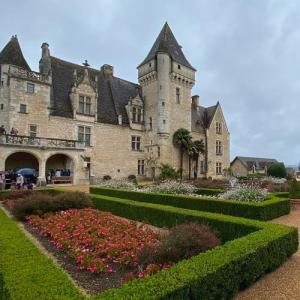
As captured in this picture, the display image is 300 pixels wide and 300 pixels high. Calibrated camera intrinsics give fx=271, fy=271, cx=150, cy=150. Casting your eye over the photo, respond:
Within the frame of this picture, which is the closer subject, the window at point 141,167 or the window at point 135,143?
the window at point 135,143

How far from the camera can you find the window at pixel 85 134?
2592 cm

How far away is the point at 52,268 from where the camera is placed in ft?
13.4

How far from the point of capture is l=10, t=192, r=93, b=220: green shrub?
9391 mm

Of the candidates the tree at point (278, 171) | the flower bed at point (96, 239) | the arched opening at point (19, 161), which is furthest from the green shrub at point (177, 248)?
the tree at point (278, 171)

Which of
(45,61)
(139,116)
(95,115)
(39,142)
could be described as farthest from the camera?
(139,116)

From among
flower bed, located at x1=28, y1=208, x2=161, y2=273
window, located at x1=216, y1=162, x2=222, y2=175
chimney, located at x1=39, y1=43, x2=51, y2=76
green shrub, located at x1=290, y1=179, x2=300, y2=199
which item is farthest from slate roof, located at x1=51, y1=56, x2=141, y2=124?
green shrub, located at x1=290, y1=179, x2=300, y2=199

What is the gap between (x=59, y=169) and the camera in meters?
24.9

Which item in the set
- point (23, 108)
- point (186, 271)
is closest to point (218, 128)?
point (23, 108)

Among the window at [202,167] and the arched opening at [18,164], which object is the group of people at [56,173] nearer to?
the arched opening at [18,164]

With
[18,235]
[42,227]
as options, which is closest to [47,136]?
[42,227]

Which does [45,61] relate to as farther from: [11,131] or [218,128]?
[218,128]

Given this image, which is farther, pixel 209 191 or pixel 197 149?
pixel 197 149

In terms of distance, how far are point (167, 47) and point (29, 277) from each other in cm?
3029

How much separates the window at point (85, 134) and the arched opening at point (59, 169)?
7.53 ft
